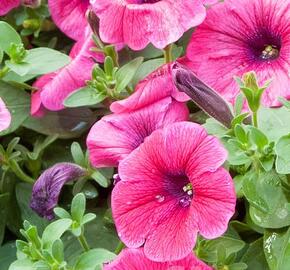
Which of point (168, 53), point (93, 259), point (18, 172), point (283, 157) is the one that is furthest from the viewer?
point (18, 172)

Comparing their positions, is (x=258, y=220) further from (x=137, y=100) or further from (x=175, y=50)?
(x=175, y=50)

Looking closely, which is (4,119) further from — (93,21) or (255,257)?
(255,257)

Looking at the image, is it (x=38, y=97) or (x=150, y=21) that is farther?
(x=38, y=97)

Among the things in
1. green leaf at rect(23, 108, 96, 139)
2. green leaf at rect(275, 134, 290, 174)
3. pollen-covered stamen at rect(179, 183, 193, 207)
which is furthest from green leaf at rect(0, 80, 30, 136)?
green leaf at rect(275, 134, 290, 174)

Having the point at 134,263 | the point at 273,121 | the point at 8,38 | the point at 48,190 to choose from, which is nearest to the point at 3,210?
the point at 48,190

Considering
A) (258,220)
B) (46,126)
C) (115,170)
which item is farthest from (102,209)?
(258,220)

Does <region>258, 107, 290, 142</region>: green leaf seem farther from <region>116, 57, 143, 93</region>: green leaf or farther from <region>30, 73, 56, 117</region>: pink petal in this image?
<region>30, 73, 56, 117</region>: pink petal
